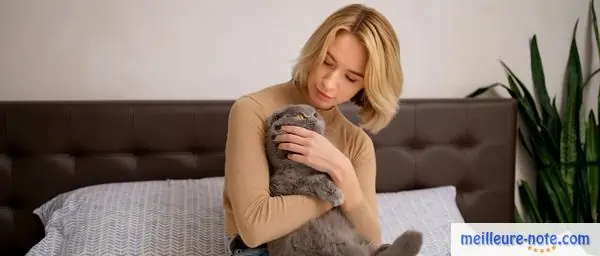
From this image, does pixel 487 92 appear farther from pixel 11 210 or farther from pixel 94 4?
pixel 11 210

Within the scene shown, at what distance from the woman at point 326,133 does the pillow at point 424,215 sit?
465 mm

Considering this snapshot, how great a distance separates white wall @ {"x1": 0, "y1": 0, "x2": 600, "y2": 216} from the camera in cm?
202

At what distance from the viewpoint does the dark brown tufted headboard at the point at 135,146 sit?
6.46ft

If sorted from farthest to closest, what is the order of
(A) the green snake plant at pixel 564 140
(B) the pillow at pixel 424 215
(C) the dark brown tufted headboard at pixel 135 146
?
(A) the green snake plant at pixel 564 140 → (C) the dark brown tufted headboard at pixel 135 146 → (B) the pillow at pixel 424 215

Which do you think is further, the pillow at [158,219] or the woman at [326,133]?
the pillow at [158,219]

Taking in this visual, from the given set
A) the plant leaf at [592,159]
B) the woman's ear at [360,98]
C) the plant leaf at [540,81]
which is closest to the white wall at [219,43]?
the plant leaf at [540,81]

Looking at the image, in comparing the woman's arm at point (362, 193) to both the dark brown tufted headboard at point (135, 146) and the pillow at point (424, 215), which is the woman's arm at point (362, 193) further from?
the dark brown tufted headboard at point (135, 146)

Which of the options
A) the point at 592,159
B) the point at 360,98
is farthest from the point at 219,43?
the point at 592,159

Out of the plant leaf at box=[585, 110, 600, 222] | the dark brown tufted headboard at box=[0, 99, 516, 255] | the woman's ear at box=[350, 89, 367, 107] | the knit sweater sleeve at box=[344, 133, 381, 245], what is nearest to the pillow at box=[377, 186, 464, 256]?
the dark brown tufted headboard at box=[0, 99, 516, 255]

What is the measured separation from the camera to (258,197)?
127cm

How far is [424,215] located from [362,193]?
0.63 metres

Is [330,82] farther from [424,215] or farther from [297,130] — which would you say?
[424,215]

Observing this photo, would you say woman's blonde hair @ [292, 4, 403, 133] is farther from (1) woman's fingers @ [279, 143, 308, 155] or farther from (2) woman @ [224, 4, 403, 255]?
(1) woman's fingers @ [279, 143, 308, 155]

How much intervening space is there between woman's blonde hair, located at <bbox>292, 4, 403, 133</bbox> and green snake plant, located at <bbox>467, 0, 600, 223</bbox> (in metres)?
1.06
